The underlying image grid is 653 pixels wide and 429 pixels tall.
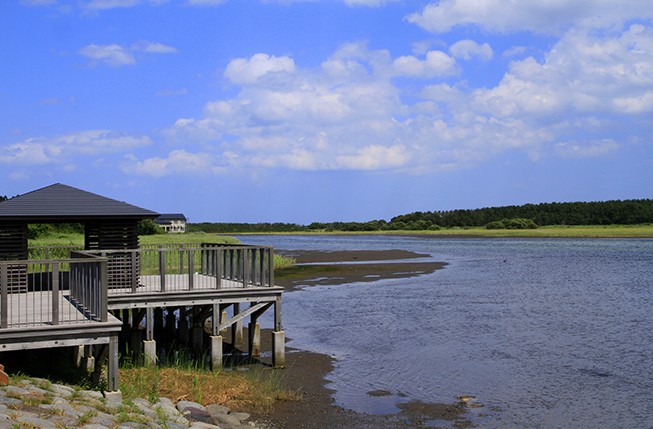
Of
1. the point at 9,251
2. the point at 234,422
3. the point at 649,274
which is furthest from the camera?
the point at 649,274

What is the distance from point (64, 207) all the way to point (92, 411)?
8161mm

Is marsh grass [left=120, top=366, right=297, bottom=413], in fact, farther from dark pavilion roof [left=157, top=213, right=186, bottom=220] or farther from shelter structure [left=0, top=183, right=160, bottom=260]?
dark pavilion roof [left=157, top=213, right=186, bottom=220]

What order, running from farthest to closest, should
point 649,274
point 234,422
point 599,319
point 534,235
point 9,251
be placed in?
point 534,235, point 649,274, point 599,319, point 9,251, point 234,422

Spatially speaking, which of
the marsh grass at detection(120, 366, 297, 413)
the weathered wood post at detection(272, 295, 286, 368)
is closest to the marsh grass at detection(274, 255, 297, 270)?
the weathered wood post at detection(272, 295, 286, 368)

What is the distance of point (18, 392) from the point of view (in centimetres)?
877

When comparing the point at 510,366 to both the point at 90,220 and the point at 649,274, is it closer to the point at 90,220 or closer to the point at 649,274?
the point at 90,220

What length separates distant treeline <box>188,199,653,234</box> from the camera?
5723 inches

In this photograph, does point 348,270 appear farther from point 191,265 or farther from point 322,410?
point 322,410

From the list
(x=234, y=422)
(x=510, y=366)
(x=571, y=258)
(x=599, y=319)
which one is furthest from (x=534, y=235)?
(x=234, y=422)

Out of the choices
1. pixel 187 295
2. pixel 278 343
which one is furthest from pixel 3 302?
pixel 278 343

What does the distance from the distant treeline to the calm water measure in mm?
118679

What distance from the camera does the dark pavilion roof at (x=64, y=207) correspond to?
586 inches

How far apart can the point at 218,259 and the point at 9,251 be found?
5.31 meters

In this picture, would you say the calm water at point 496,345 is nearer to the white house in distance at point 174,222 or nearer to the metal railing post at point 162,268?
the metal railing post at point 162,268
